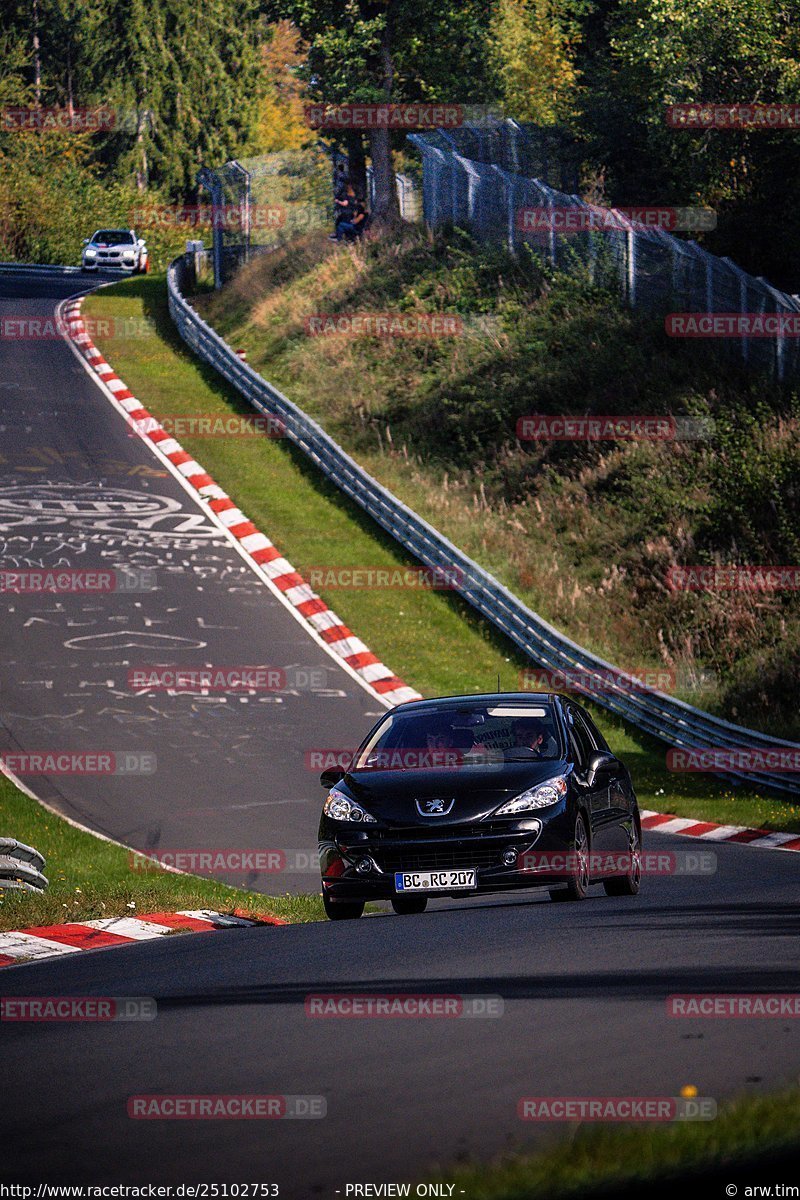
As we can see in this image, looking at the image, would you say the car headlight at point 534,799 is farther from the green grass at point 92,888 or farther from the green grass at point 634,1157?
the green grass at point 634,1157

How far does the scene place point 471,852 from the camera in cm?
1145

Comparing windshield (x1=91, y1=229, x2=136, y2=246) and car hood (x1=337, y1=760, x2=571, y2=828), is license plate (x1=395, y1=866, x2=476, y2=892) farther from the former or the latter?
windshield (x1=91, y1=229, x2=136, y2=246)

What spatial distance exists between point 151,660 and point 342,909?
11957 mm

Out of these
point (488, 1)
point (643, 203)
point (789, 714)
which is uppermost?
point (488, 1)

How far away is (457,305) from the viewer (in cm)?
3947

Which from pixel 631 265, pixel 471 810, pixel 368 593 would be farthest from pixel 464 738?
pixel 631 265

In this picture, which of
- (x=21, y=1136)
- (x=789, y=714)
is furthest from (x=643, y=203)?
(x=21, y=1136)

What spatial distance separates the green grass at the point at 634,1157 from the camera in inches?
167

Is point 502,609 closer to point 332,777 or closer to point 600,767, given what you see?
point 600,767

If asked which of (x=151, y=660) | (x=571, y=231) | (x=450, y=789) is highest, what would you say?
(x=571, y=231)

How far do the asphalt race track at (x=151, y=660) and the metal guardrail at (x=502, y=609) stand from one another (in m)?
3.09

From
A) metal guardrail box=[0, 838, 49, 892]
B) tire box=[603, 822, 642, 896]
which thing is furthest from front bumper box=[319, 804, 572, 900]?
metal guardrail box=[0, 838, 49, 892]

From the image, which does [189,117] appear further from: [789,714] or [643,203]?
[789,714]

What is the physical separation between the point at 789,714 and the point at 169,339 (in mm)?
24976
